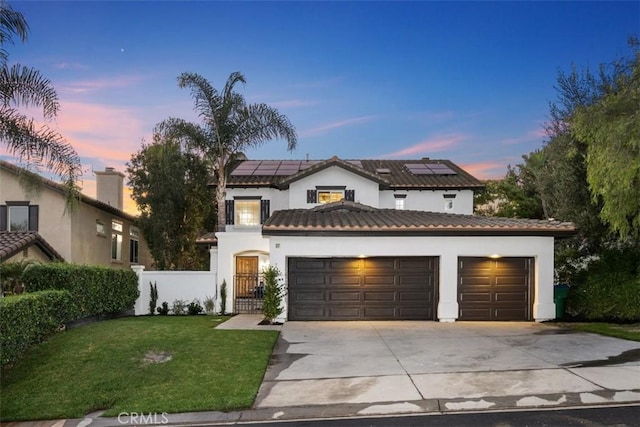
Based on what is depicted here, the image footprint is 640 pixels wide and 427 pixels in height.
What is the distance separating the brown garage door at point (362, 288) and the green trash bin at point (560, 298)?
418 centimetres

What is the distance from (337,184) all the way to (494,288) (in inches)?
391

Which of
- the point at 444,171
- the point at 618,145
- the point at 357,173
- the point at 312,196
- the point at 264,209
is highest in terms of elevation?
the point at 444,171

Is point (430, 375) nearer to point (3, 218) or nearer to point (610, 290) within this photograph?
point (610, 290)

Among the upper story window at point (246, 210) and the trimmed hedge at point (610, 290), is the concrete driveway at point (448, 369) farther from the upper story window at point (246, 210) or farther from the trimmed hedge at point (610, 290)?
the upper story window at point (246, 210)

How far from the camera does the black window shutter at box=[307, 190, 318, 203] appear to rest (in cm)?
2209

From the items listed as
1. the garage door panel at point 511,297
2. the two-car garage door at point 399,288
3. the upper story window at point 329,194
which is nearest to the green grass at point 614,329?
the garage door panel at point 511,297

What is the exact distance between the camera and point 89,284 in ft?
40.4

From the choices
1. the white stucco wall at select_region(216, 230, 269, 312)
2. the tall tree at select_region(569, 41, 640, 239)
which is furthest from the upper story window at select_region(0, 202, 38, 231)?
the tall tree at select_region(569, 41, 640, 239)

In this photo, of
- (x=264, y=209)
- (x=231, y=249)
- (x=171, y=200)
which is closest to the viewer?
(x=231, y=249)

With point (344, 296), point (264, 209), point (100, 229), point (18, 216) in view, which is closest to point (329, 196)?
point (264, 209)

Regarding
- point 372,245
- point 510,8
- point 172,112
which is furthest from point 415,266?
point 172,112

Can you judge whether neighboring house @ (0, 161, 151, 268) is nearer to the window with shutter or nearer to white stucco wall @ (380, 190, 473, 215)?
the window with shutter

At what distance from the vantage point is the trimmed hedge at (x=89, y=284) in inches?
426

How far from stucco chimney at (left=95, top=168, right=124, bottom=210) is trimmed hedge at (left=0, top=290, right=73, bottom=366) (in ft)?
51.5
